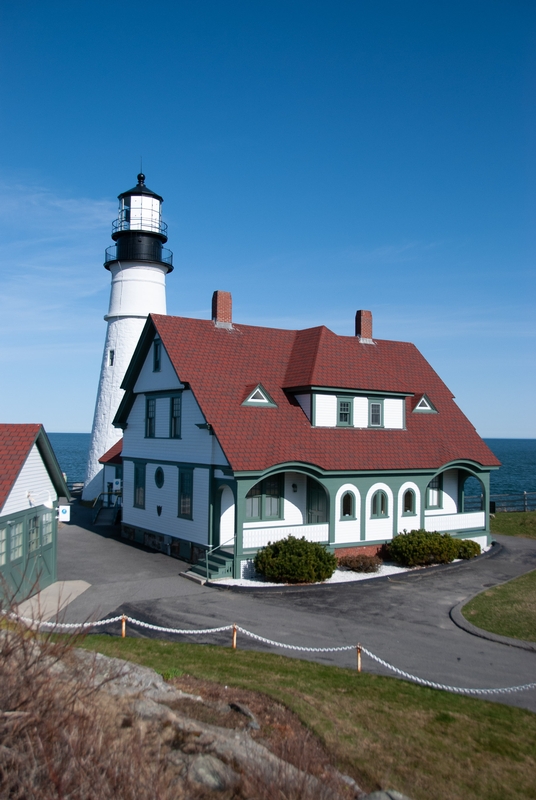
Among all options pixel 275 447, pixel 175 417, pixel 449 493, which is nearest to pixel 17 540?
pixel 275 447

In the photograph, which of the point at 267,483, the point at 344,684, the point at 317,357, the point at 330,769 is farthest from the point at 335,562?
the point at 330,769

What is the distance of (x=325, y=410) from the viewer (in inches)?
1009

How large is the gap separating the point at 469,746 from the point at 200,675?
457 centimetres

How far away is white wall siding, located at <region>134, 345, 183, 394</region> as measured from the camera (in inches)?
1009

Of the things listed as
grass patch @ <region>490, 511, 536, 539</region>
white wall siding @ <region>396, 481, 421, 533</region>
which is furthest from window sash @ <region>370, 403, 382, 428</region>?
grass patch @ <region>490, 511, 536, 539</region>

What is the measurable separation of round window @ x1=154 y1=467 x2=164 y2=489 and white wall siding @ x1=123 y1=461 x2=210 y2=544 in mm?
152

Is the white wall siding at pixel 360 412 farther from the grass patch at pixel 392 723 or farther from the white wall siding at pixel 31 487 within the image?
the grass patch at pixel 392 723

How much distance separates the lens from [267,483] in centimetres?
2373

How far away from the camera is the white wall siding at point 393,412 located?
90.0ft

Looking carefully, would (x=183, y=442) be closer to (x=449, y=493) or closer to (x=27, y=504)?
(x=27, y=504)

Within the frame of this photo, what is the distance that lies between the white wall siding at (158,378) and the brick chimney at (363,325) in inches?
378

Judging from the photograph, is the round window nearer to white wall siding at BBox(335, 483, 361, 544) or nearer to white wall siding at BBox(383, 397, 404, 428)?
white wall siding at BBox(335, 483, 361, 544)

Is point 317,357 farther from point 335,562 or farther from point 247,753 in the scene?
point 247,753

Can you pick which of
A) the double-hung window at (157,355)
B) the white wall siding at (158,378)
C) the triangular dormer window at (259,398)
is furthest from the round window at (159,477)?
the triangular dormer window at (259,398)
